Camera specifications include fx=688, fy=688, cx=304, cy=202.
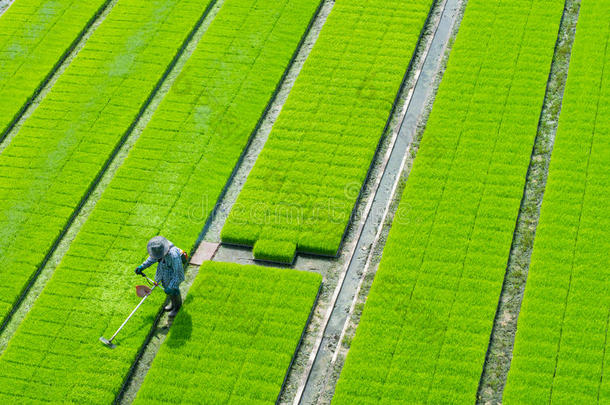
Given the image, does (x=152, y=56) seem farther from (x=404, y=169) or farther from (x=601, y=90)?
(x=601, y=90)

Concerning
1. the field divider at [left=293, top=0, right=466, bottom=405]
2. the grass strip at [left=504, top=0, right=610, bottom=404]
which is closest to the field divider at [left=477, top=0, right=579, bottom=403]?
the grass strip at [left=504, top=0, right=610, bottom=404]

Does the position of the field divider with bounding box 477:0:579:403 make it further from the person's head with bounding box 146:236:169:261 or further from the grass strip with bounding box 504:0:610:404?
the person's head with bounding box 146:236:169:261

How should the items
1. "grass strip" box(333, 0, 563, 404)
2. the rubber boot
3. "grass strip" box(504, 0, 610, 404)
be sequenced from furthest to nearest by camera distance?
1. the rubber boot
2. "grass strip" box(333, 0, 563, 404)
3. "grass strip" box(504, 0, 610, 404)

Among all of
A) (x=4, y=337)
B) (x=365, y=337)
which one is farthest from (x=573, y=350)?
(x=4, y=337)

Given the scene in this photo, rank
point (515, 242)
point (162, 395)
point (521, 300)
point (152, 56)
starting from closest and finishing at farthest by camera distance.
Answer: point (162, 395), point (521, 300), point (515, 242), point (152, 56)

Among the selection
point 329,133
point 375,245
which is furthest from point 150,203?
point 375,245
